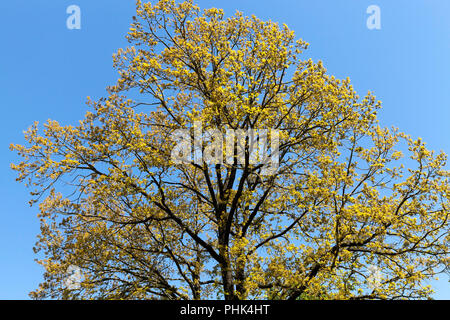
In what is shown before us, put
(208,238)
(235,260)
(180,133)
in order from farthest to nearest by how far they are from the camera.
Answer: (208,238), (180,133), (235,260)

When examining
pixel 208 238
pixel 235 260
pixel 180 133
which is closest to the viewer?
pixel 235 260

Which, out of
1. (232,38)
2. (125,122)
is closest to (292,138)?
(232,38)

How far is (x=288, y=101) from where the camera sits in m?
15.5

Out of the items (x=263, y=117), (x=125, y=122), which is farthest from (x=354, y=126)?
(x=125, y=122)

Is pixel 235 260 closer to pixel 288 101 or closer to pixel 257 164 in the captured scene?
pixel 257 164

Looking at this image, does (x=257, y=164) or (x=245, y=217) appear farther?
(x=245, y=217)

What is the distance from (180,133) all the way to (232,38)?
560 centimetres

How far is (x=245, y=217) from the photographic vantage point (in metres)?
17.2

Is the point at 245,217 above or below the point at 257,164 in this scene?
below
